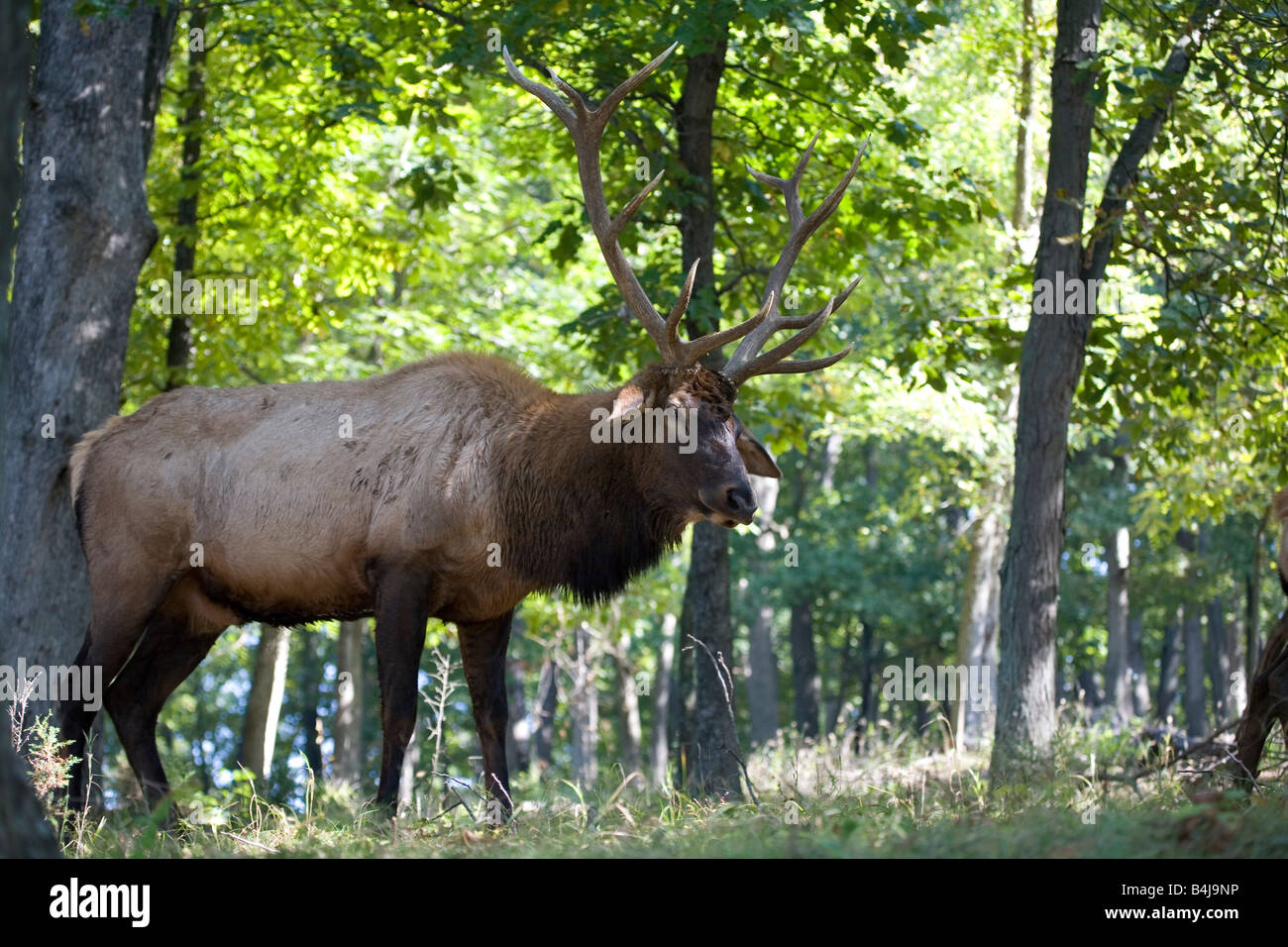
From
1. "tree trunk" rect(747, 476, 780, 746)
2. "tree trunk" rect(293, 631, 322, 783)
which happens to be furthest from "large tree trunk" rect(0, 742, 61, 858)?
"tree trunk" rect(293, 631, 322, 783)

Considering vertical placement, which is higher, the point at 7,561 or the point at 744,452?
the point at 744,452

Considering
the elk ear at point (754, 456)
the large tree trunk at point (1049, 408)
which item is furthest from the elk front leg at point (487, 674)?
the large tree trunk at point (1049, 408)

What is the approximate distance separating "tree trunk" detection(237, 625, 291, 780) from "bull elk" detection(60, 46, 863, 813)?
627 cm

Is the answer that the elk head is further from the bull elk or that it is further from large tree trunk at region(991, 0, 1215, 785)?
large tree trunk at region(991, 0, 1215, 785)

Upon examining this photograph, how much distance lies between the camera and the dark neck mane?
7766mm

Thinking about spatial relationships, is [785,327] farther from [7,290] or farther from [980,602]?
[980,602]

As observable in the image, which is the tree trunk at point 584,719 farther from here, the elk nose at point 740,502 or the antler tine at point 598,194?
the elk nose at point 740,502

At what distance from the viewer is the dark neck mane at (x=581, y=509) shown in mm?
7766

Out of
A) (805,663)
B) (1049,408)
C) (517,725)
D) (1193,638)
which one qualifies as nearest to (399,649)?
(1049,408)
